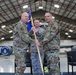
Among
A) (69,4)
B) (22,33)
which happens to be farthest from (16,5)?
(22,33)

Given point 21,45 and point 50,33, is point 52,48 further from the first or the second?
point 21,45

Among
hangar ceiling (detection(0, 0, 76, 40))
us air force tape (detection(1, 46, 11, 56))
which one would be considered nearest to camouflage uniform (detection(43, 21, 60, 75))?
us air force tape (detection(1, 46, 11, 56))

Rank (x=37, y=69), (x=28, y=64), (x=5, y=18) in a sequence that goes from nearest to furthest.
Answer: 1. (x=37, y=69)
2. (x=28, y=64)
3. (x=5, y=18)

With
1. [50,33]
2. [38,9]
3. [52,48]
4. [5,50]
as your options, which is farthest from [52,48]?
[38,9]

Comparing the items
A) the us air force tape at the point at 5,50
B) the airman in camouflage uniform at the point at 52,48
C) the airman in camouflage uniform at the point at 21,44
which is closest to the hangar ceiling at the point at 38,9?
the us air force tape at the point at 5,50

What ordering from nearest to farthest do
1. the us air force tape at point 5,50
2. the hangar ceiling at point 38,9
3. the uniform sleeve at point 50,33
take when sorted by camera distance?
the uniform sleeve at point 50,33 < the us air force tape at point 5,50 < the hangar ceiling at point 38,9

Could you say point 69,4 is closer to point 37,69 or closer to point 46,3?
point 46,3

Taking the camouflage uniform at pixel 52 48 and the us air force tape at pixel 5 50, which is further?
the us air force tape at pixel 5 50

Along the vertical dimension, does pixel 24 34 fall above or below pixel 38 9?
below

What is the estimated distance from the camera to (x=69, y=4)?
21.3 metres

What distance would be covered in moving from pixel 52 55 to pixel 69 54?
1.72 metres

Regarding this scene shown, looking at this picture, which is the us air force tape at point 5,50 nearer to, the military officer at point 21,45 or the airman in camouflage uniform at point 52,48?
the military officer at point 21,45

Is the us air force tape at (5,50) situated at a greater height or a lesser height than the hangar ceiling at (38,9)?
lesser

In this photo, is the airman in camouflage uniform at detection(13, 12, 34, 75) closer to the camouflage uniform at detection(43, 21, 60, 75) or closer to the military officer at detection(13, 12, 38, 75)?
the military officer at detection(13, 12, 38, 75)
